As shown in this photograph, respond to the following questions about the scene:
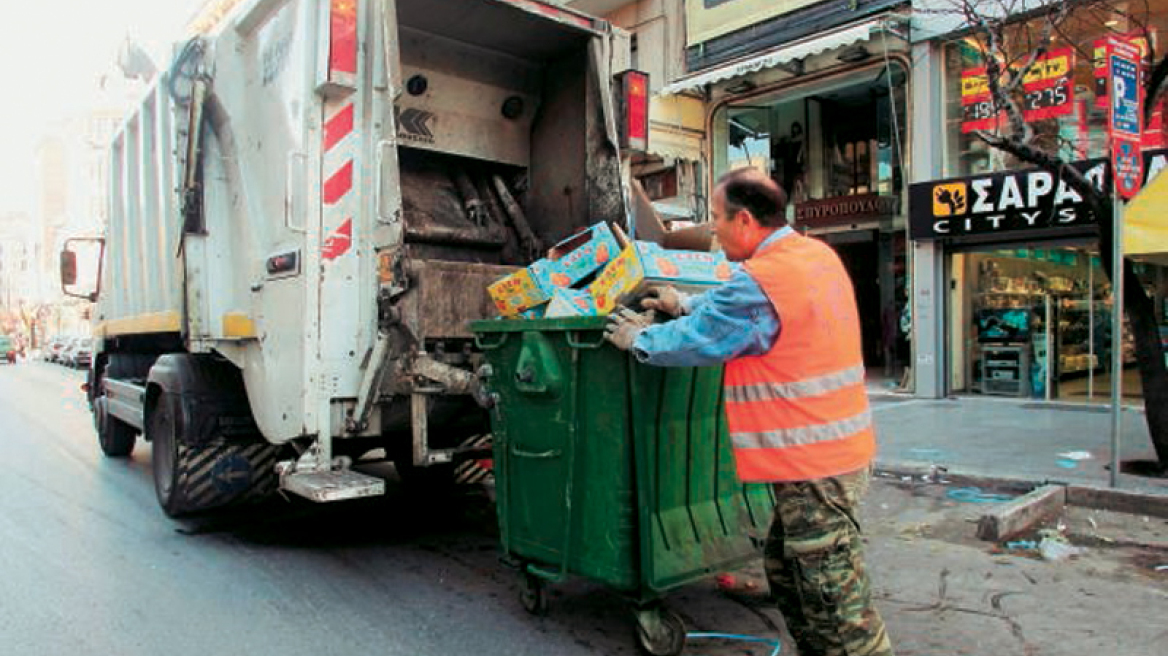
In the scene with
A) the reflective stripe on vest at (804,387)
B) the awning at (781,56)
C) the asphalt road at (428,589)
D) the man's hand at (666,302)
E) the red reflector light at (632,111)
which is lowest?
the asphalt road at (428,589)

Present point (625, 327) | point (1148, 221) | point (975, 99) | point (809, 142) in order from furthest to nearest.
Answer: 1. point (809, 142)
2. point (975, 99)
3. point (1148, 221)
4. point (625, 327)

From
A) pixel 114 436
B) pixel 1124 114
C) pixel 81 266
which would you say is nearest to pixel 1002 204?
pixel 1124 114

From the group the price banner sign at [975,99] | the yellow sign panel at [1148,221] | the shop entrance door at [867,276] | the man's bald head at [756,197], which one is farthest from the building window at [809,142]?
the man's bald head at [756,197]

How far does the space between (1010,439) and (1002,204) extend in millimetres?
3849

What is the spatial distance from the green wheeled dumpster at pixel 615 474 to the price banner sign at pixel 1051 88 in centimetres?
775

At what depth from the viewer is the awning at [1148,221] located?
220 inches

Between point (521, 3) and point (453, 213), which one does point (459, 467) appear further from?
point (521, 3)

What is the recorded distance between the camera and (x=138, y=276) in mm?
6691

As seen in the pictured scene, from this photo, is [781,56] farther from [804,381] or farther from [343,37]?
[804,381]

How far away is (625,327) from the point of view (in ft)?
9.34

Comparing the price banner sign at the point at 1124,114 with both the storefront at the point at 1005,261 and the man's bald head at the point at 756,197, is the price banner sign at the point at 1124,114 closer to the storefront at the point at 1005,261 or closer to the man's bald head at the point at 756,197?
the man's bald head at the point at 756,197

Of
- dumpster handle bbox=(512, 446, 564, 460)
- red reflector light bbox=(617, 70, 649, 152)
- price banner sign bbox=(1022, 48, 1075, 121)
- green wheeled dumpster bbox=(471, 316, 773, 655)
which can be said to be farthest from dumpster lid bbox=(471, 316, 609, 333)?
price banner sign bbox=(1022, 48, 1075, 121)

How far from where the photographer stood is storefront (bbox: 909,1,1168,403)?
33.0 feet

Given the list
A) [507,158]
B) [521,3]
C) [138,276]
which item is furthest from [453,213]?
[138,276]
